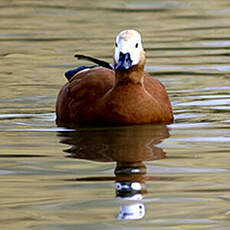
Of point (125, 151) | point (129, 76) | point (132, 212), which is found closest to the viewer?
point (132, 212)

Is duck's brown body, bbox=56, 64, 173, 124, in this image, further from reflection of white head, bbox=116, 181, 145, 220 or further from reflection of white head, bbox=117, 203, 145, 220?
reflection of white head, bbox=117, 203, 145, 220

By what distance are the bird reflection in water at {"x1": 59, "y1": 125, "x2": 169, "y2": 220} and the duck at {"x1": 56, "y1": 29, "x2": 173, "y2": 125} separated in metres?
0.11

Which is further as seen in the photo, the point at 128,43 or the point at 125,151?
the point at 128,43

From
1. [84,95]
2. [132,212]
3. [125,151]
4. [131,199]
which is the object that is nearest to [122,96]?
[84,95]

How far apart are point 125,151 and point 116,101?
1.23 m

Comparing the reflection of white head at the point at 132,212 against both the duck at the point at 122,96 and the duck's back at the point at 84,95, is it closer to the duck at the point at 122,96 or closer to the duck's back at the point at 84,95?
the duck at the point at 122,96

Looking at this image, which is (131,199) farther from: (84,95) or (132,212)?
(84,95)

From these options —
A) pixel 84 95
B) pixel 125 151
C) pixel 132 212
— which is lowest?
pixel 132 212

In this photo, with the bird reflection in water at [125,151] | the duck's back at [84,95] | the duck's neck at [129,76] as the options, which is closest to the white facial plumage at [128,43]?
the duck's neck at [129,76]

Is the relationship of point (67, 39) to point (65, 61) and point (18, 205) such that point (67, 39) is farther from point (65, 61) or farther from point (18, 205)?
point (18, 205)

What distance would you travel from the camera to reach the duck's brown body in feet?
29.5

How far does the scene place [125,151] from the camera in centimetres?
784

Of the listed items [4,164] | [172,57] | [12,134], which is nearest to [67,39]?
[172,57]

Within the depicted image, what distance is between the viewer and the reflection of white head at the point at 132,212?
5.76 m
